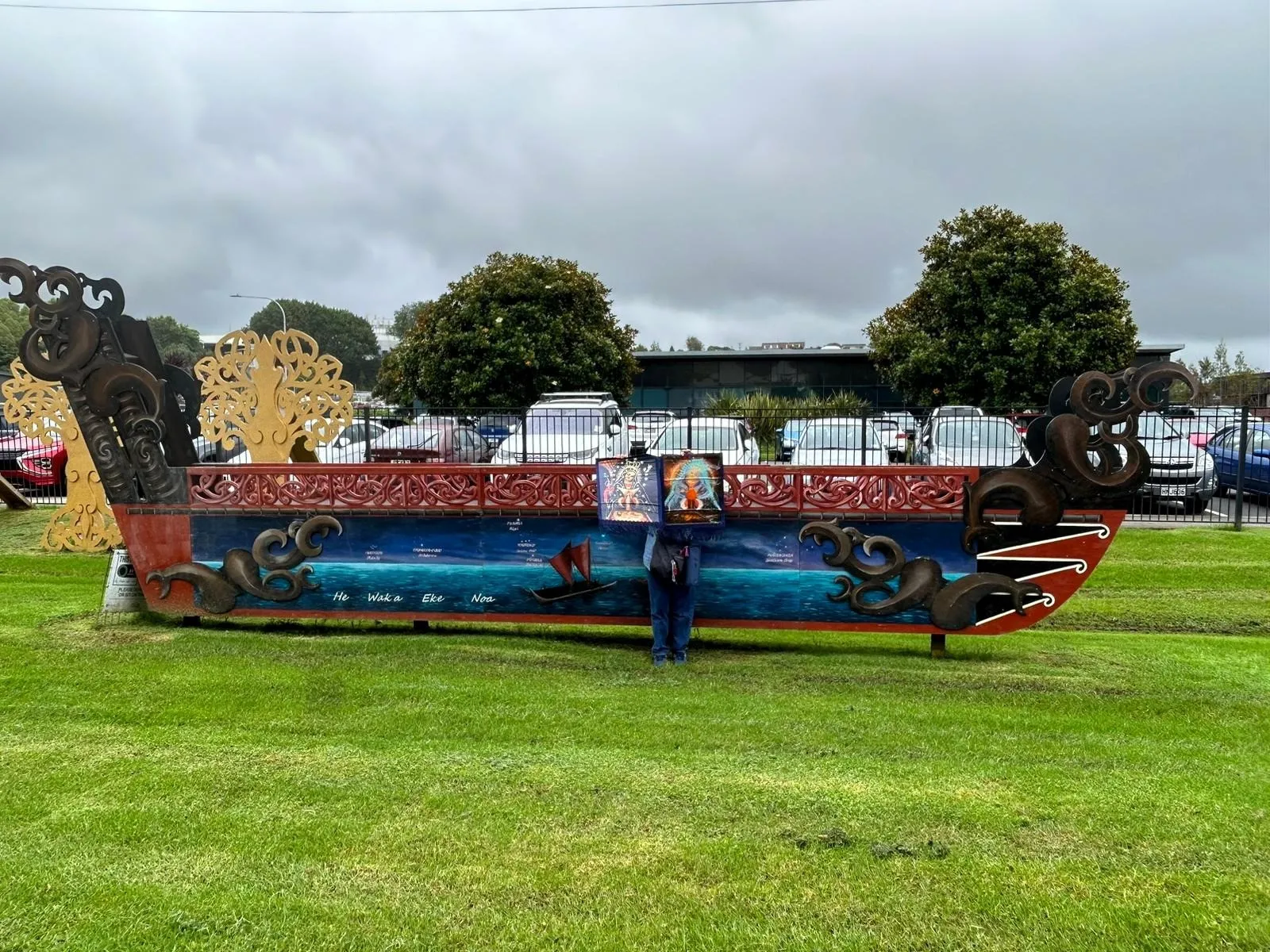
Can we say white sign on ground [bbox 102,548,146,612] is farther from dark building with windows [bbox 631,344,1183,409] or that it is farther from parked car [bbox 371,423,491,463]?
dark building with windows [bbox 631,344,1183,409]

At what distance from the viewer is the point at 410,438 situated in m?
16.7

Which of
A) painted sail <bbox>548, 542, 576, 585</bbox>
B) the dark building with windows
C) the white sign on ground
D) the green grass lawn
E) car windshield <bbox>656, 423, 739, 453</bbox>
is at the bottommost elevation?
the green grass lawn

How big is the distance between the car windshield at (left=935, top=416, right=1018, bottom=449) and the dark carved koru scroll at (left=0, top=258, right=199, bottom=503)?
1169 cm

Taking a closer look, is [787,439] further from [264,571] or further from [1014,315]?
[264,571]

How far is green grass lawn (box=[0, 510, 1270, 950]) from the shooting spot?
301 cm

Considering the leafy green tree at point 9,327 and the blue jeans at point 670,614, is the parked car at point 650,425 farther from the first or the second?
the leafy green tree at point 9,327

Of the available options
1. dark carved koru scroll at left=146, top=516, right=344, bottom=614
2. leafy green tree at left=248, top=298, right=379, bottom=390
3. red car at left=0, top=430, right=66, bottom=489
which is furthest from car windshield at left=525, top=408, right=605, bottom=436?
leafy green tree at left=248, top=298, right=379, bottom=390

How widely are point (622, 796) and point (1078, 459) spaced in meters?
4.12

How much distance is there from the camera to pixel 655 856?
343 centimetres

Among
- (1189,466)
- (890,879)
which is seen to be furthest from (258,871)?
(1189,466)

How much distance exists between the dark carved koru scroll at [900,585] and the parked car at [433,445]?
31.3 feet

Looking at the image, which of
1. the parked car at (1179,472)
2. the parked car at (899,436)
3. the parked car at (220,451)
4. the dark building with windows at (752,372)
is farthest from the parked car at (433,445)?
the dark building with windows at (752,372)

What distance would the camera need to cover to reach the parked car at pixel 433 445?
15.3 meters

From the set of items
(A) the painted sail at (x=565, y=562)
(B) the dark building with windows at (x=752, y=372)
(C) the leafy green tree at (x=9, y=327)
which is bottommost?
(A) the painted sail at (x=565, y=562)
